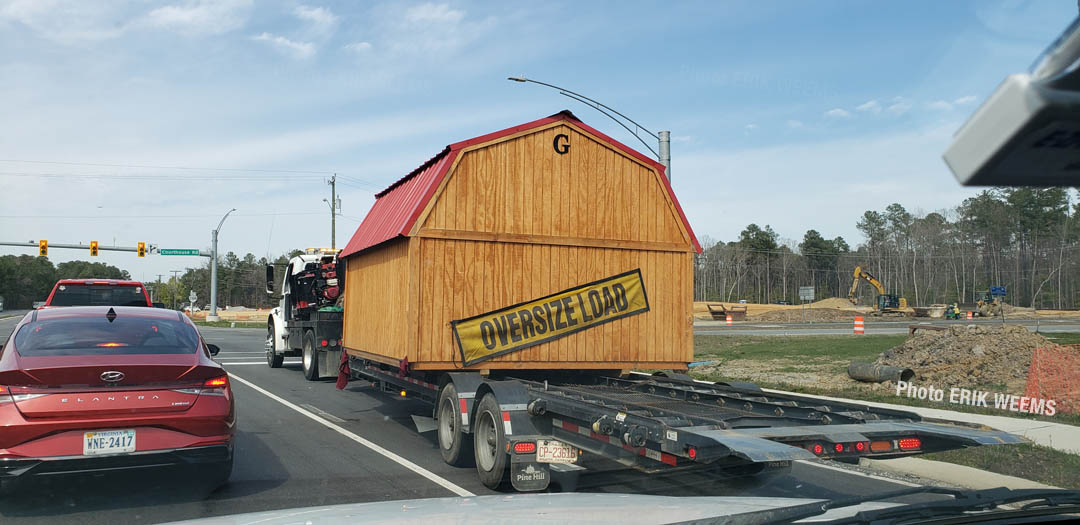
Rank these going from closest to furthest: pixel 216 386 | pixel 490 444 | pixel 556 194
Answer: pixel 216 386
pixel 490 444
pixel 556 194

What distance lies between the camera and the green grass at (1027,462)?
25.6 ft

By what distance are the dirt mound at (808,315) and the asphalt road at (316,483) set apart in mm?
55852

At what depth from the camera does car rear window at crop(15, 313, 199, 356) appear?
6736 mm

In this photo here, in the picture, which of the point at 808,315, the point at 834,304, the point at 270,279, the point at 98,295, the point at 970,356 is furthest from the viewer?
the point at 834,304

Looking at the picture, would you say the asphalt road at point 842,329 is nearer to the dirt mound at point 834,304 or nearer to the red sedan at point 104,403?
the dirt mound at point 834,304

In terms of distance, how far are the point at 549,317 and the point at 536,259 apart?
0.72 metres

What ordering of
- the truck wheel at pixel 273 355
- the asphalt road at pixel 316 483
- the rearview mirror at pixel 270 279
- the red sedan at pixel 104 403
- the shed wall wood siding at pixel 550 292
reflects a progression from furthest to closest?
the rearview mirror at pixel 270 279 → the truck wheel at pixel 273 355 → the shed wall wood siding at pixel 550 292 → the asphalt road at pixel 316 483 → the red sedan at pixel 104 403

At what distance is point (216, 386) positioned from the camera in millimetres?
6844

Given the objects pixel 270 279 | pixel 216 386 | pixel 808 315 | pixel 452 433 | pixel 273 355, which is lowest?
pixel 808 315

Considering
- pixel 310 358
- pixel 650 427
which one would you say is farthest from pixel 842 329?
pixel 650 427

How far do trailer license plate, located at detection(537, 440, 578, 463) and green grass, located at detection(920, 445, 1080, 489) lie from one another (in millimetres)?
3931

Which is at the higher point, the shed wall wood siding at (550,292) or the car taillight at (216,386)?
the shed wall wood siding at (550,292)

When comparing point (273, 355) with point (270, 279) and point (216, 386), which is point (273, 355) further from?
point (216, 386)

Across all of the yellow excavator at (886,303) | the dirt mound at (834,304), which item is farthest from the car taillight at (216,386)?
the dirt mound at (834,304)
